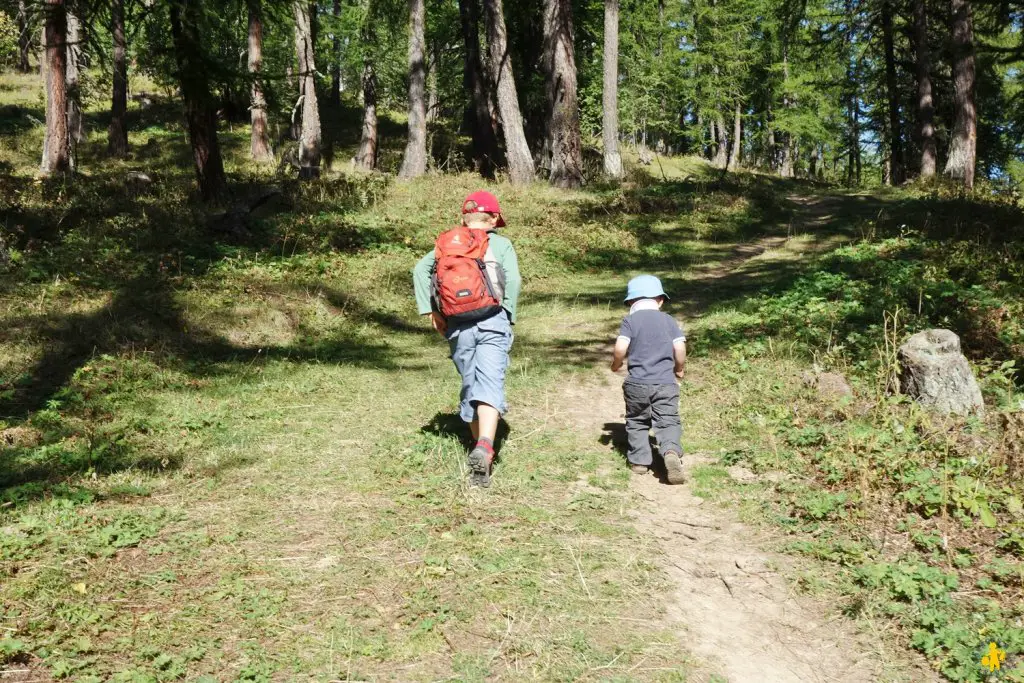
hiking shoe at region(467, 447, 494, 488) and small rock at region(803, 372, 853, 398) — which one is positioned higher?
small rock at region(803, 372, 853, 398)

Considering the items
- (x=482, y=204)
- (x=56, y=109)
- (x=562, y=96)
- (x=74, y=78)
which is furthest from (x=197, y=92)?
(x=74, y=78)

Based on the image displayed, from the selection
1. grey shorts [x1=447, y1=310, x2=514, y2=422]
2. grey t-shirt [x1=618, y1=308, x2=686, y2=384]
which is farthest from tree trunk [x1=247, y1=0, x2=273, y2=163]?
grey t-shirt [x1=618, y1=308, x2=686, y2=384]

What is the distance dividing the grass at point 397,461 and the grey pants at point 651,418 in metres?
0.27

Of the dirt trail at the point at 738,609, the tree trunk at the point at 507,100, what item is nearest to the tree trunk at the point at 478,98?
the tree trunk at the point at 507,100

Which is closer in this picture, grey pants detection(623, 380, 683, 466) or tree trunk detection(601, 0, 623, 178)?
grey pants detection(623, 380, 683, 466)

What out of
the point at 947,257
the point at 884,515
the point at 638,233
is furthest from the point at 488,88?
the point at 884,515

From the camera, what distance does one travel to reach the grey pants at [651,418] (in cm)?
568

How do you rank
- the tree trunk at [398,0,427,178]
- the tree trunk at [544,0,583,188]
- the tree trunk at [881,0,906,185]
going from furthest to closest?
the tree trunk at [881,0,906,185] → the tree trunk at [398,0,427,178] → the tree trunk at [544,0,583,188]

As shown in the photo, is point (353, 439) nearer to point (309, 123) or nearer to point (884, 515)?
point (884, 515)

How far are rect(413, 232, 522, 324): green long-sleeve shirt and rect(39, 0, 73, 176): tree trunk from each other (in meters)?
12.8

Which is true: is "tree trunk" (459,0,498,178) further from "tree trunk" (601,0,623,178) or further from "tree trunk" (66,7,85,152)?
"tree trunk" (66,7,85,152)

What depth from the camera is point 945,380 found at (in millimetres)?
6047

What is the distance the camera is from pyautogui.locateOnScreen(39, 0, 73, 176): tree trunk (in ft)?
47.7

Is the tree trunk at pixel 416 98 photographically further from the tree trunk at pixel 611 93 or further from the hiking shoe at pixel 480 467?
the hiking shoe at pixel 480 467
